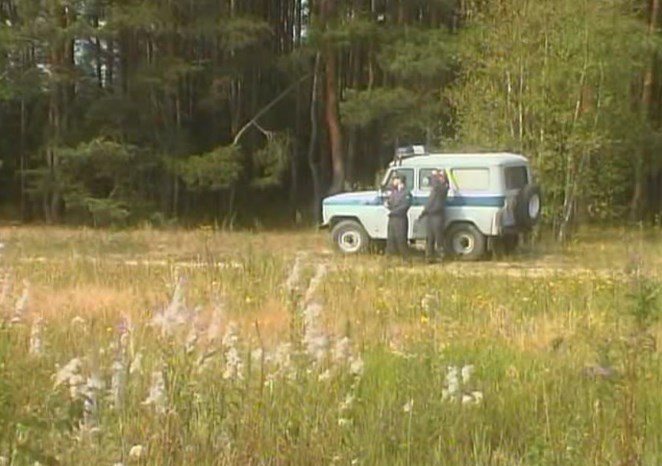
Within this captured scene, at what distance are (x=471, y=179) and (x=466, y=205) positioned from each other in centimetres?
55

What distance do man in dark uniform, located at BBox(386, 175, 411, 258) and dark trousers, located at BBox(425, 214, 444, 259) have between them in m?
0.41

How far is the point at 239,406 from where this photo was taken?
16.1 ft

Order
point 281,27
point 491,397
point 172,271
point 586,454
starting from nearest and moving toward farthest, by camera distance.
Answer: point 586,454 → point 491,397 → point 172,271 → point 281,27

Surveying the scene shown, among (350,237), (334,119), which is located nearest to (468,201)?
(350,237)

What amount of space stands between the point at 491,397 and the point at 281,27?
33.4m

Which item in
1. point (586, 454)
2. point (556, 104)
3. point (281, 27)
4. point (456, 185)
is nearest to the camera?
point (586, 454)

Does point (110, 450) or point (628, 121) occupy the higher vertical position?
point (628, 121)

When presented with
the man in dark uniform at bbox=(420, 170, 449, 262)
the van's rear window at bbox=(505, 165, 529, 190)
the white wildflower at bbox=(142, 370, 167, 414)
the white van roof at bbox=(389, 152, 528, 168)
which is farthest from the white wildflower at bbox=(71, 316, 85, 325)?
the van's rear window at bbox=(505, 165, 529, 190)

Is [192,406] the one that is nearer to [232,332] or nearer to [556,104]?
[232,332]

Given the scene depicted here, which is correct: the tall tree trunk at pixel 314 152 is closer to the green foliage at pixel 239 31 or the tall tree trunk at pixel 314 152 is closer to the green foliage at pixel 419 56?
the green foliage at pixel 239 31

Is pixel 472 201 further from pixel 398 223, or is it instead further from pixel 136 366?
pixel 136 366

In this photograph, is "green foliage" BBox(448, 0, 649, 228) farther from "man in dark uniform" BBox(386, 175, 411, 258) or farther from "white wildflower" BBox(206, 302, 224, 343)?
"white wildflower" BBox(206, 302, 224, 343)

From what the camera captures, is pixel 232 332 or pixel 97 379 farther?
pixel 232 332

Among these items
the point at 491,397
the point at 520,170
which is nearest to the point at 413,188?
the point at 520,170
